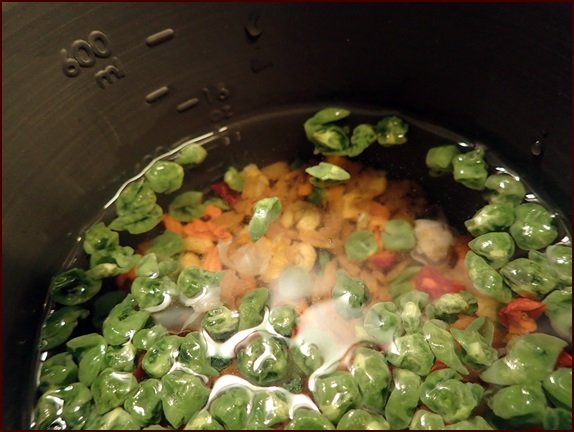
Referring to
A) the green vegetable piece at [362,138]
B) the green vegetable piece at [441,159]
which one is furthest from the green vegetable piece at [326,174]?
the green vegetable piece at [441,159]

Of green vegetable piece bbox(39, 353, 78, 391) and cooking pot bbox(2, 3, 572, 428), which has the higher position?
cooking pot bbox(2, 3, 572, 428)

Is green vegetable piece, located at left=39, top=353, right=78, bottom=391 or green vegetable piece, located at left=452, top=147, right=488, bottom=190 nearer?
green vegetable piece, located at left=39, top=353, right=78, bottom=391

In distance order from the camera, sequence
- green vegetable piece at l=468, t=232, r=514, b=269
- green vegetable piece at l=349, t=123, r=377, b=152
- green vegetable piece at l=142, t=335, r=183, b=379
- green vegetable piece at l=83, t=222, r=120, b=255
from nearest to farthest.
A: green vegetable piece at l=142, t=335, r=183, b=379 → green vegetable piece at l=468, t=232, r=514, b=269 → green vegetable piece at l=83, t=222, r=120, b=255 → green vegetable piece at l=349, t=123, r=377, b=152

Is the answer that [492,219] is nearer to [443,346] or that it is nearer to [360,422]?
[443,346]

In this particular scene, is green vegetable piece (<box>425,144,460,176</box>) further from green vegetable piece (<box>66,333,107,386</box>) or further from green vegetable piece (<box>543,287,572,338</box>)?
green vegetable piece (<box>66,333,107,386</box>)

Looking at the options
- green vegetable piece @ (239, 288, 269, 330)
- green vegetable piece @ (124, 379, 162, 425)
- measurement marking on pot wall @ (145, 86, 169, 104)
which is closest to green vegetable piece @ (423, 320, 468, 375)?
green vegetable piece @ (239, 288, 269, 330)

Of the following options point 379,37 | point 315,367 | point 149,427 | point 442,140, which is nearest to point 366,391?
point 315,367

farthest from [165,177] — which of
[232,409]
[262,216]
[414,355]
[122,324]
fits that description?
[414,355]

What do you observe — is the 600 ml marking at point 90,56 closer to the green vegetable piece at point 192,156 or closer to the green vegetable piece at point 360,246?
the green vegetable piece at point 192,156

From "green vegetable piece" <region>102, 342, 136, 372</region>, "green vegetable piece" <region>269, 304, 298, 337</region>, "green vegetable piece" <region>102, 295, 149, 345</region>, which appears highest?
"green vegetable piece" <region>102, 295, 149, 345</region>
